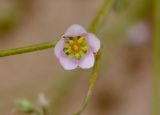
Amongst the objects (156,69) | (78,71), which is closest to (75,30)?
(156,69)

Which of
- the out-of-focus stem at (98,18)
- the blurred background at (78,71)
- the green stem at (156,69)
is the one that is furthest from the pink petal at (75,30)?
the blurred background at (78,71)

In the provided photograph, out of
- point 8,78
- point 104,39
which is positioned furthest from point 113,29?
point 8,78

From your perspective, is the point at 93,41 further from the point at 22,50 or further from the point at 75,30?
the point at 22,50

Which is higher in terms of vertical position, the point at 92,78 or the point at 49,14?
the point at 92,78

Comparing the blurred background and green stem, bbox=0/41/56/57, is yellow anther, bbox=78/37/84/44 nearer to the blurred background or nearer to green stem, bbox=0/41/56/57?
green stem, bbox=0/41/56/57

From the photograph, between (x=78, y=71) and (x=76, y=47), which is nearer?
(x=76, y=47)

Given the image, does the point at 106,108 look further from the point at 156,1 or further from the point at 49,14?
the point at 156,1

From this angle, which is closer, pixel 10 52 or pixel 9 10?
pixel 10 52

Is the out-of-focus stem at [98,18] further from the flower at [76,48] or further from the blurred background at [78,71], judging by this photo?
the blurred background at [78,71]
